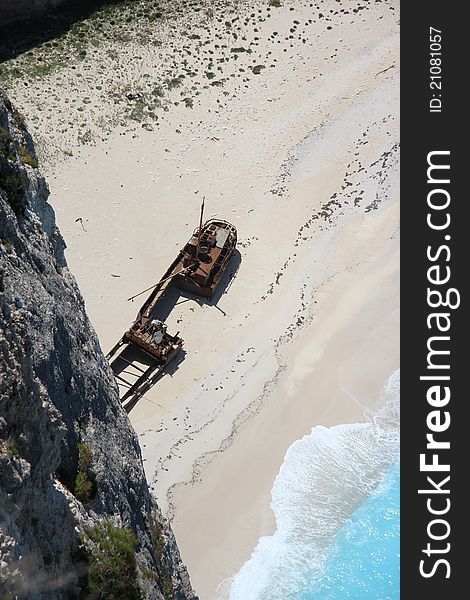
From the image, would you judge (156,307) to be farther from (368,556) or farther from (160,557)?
(160,557)

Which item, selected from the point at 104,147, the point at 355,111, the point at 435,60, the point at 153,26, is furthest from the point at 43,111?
the point at 435,60

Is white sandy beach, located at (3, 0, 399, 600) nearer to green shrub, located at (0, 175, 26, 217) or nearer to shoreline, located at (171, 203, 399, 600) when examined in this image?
shoreline, located at (171, 203, 399, 600)

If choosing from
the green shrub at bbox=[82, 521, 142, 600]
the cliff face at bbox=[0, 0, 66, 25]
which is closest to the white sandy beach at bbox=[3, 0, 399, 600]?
the cliff face at bbox=[0, 0, 66, 25]

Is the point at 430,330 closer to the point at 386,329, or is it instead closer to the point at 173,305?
the point at 386,329

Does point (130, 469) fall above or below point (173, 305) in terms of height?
below

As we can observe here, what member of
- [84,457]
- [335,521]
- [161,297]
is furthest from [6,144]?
[335,521]

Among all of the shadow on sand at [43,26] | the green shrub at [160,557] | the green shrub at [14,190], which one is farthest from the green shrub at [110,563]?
the shadow on sand at [43,26]
